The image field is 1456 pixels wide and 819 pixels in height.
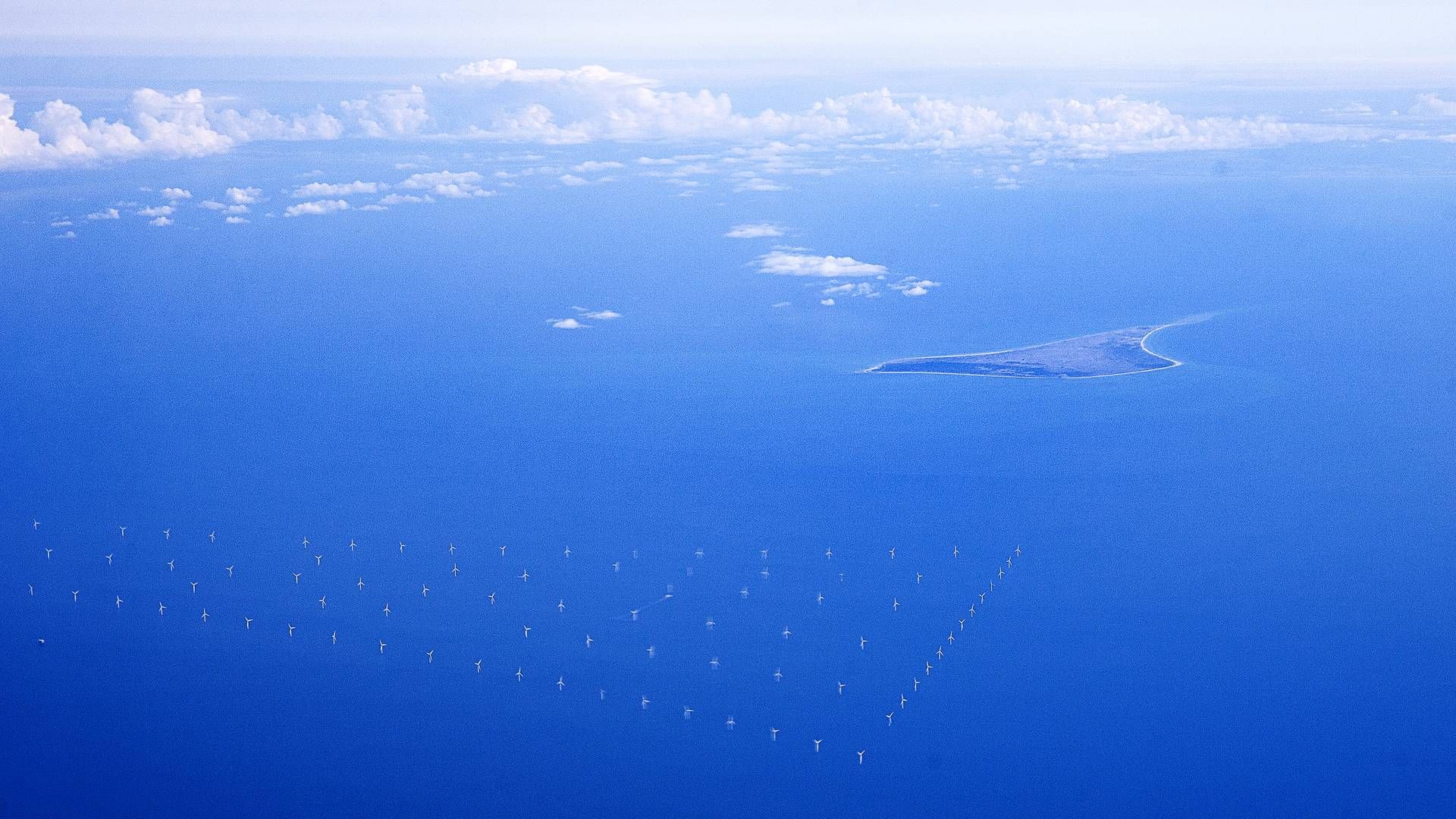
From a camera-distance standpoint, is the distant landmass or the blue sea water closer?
the blue sea water

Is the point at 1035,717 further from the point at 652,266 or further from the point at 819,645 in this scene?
the point at 652,266

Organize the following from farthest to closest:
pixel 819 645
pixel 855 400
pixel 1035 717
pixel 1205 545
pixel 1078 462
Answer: pixel 855 400 → pixel 1078 462 → pixel 1205 545 → pixel 819 645 → pixel 1035 717

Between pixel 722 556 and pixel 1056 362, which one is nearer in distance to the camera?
pixel 722 556

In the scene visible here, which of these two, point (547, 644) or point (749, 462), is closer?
point (547, 644)

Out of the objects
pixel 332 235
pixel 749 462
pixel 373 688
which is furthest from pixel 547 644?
pixel 332 235

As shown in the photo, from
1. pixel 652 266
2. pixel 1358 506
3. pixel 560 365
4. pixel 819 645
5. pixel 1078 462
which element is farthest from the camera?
pixel 652 266
